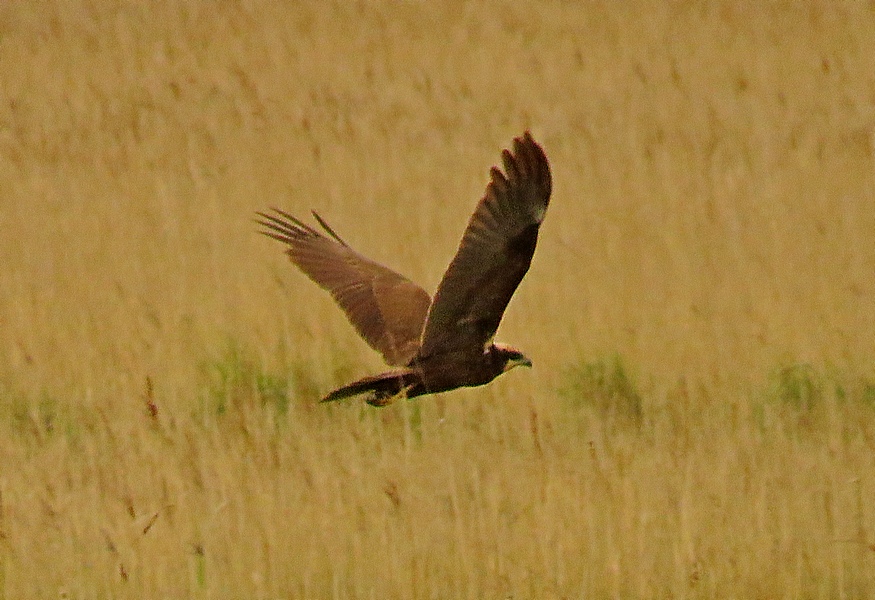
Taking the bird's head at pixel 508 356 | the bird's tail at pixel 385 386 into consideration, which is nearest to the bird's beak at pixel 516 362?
the bird's head at pixel 508 356

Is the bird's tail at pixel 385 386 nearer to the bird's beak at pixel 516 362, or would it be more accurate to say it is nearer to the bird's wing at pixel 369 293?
the bird's wing at pixel 369 293

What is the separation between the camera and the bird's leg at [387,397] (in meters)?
4.55

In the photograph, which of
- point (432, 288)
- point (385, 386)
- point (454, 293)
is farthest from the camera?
point (432, 288)

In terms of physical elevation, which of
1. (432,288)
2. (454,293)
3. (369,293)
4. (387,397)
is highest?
(432,288)

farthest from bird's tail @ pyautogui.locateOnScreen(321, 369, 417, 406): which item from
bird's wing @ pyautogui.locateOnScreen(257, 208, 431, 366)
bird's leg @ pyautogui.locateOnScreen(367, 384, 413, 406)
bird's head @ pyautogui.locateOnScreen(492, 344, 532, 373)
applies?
bird's head @ pyautogui.locateOnScreen(492, 344, 532, 373)

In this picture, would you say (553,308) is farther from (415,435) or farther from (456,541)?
(456,541)

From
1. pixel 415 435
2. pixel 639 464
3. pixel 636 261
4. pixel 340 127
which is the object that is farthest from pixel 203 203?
pixel 639 464

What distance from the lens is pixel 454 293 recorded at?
14.1 ft

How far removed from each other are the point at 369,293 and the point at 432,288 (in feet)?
3.46

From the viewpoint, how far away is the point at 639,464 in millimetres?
4578

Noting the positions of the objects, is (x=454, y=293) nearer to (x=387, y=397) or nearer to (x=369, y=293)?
(x=387, y=397)

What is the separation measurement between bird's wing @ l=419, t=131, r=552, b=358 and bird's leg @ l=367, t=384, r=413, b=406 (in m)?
0.26

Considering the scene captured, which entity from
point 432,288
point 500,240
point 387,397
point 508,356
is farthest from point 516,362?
point 432,288

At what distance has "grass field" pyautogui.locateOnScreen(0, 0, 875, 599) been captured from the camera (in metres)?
4.11
